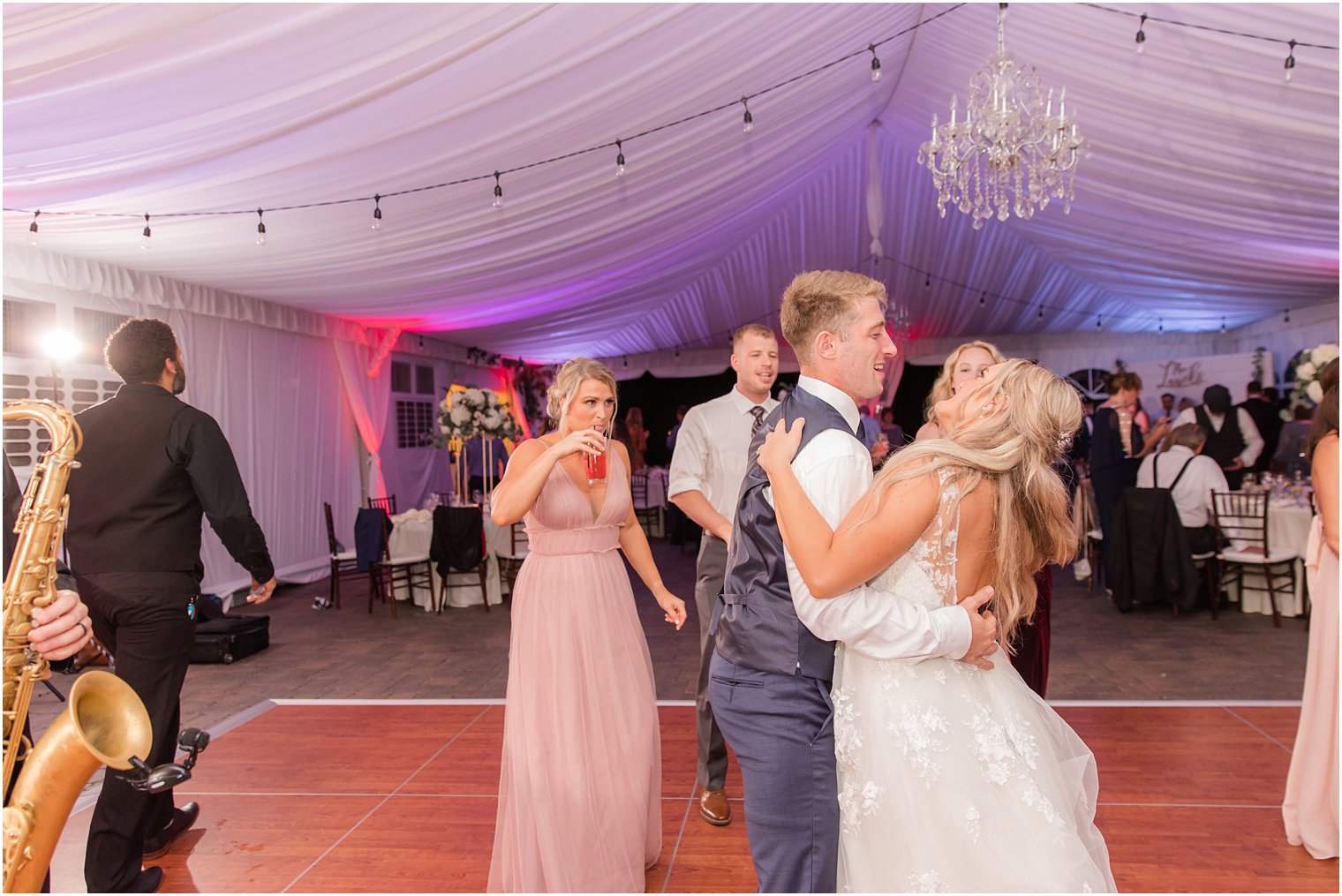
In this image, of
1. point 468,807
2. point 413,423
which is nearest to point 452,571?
point 468,807

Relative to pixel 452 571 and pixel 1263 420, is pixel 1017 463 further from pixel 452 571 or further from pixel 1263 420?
pixel 1263 420

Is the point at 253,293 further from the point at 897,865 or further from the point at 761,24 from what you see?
the point at 897,865

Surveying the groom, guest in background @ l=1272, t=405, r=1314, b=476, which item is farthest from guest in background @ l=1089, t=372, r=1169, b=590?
the groom

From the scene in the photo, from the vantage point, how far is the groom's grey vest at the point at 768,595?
166 cm

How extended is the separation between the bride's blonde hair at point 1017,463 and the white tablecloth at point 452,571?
5988mm

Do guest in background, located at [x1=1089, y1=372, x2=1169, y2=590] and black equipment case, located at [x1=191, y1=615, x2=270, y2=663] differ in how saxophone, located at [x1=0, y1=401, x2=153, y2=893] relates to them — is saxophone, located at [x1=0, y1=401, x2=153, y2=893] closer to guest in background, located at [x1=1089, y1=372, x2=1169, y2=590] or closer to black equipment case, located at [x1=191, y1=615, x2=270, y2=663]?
black equipment case, located at [x1=191, y1=615, x2=270, y2=663]

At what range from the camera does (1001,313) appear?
14.3 metres

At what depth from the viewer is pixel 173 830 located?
2.96 m

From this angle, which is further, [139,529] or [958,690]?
[139,529]

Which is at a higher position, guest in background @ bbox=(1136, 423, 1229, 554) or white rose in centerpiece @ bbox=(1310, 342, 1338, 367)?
white rose in centerpiece @ bbox=(1310, 342, 1338, 367)

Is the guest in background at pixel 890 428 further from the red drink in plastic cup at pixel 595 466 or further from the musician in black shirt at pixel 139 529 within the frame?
the musician in black shirt at pixel 139 529

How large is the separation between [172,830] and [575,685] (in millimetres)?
1668

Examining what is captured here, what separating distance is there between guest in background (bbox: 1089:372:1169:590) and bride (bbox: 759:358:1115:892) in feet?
18.4

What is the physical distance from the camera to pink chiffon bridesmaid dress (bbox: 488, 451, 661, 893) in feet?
7.76
